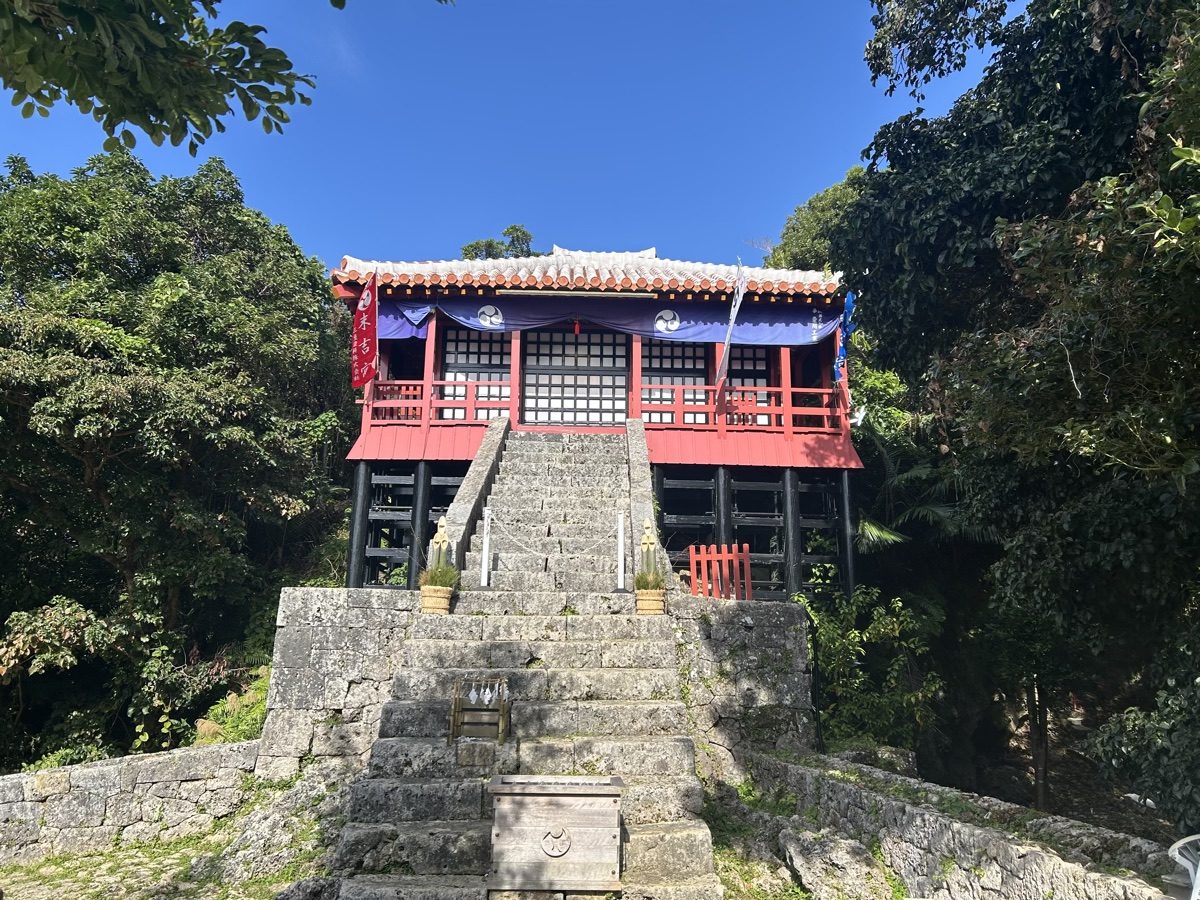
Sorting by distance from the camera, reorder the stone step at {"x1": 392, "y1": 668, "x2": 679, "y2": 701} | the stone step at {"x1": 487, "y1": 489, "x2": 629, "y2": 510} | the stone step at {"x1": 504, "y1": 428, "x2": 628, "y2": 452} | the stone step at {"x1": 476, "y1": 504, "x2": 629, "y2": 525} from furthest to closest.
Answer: the stone step at {"x1": 504, "y1": 428, "x2": 628, "y2": 452}
the stone step at {"x1": 487, "y1": 489, "x2": 629, "y2": 510}
the stone step at {"x1": 476, "y1": 504, "x2": 629, "y2": 525}
the stone step at {"x1": 392, "y1": 668, "x2": 679, "y2": 701}

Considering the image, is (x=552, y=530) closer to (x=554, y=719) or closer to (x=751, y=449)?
(x=554, y=719)

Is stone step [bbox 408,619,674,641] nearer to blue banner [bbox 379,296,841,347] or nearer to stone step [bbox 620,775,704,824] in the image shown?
stone step [bbox 620,775,704,824]

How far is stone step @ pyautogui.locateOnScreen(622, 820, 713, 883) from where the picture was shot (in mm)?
4398

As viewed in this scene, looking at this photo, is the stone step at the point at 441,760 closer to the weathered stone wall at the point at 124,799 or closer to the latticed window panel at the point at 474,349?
the weathered stone wall at the point at 124,799

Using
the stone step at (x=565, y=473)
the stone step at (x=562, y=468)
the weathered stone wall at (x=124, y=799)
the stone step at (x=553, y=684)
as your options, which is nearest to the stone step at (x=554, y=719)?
the stone step at (x=553, y=684)

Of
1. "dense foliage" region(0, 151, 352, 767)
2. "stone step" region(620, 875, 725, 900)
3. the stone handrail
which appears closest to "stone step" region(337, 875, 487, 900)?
"stone step" region(620, 875, 725, 900)

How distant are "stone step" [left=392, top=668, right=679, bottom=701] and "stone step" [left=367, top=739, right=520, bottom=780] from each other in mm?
501

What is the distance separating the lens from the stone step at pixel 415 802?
4715 millimetres

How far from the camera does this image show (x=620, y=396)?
45.3 feet

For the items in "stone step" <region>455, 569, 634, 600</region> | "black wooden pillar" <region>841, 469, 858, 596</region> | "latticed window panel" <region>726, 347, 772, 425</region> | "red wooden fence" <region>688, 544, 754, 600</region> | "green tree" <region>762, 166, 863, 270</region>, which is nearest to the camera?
"stone step" <region>455, 569, 634, 600</region>

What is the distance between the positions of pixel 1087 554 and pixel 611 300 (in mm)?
8195

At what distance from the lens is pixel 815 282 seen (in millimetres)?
11898

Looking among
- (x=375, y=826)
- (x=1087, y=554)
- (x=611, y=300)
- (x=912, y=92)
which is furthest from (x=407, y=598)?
(x=912, y=92)

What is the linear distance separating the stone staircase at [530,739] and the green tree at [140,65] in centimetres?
398
